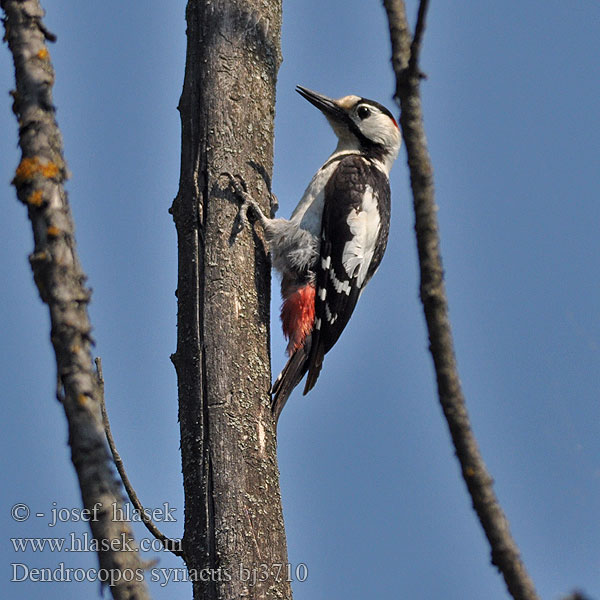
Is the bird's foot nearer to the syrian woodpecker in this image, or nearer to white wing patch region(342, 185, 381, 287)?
the syrian woodpecker

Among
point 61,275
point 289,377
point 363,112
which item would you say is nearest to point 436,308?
point 61,275

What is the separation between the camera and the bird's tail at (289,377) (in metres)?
3.27

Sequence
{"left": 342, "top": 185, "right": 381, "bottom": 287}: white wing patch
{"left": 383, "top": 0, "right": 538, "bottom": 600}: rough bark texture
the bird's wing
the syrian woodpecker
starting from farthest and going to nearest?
{"left": 342, "top": 185, "right": 381, "bottom": 287}: white wing patch
the bird's wing
the syrian woodpecker
{"left": 383, "top": 0, "right": 538, "bottom": 600}: rough bark texture

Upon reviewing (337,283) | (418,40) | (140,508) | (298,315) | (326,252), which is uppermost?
(326,252)

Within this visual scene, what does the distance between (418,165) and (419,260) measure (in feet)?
0.62

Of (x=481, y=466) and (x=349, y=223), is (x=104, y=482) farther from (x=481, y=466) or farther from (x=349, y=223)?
(x=349, y=223)

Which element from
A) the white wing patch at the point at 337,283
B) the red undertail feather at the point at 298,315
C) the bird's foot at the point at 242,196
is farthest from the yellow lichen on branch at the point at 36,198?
the white wing patch at the point at 337,283

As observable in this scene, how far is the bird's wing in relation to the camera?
405 centimetres

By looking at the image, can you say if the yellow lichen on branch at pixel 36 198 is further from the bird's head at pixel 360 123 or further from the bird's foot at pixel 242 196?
the bird's head at pixel 360 123

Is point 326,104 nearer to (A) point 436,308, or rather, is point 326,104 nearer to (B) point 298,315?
(B) point 298,315

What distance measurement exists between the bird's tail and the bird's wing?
0.05 metres

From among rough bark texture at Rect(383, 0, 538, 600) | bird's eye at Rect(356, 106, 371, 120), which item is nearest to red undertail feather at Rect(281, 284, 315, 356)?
bird's eye at Rect(356, 106, 371, 120)

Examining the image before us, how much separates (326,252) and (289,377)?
2.41 ft

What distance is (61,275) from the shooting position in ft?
5.20
